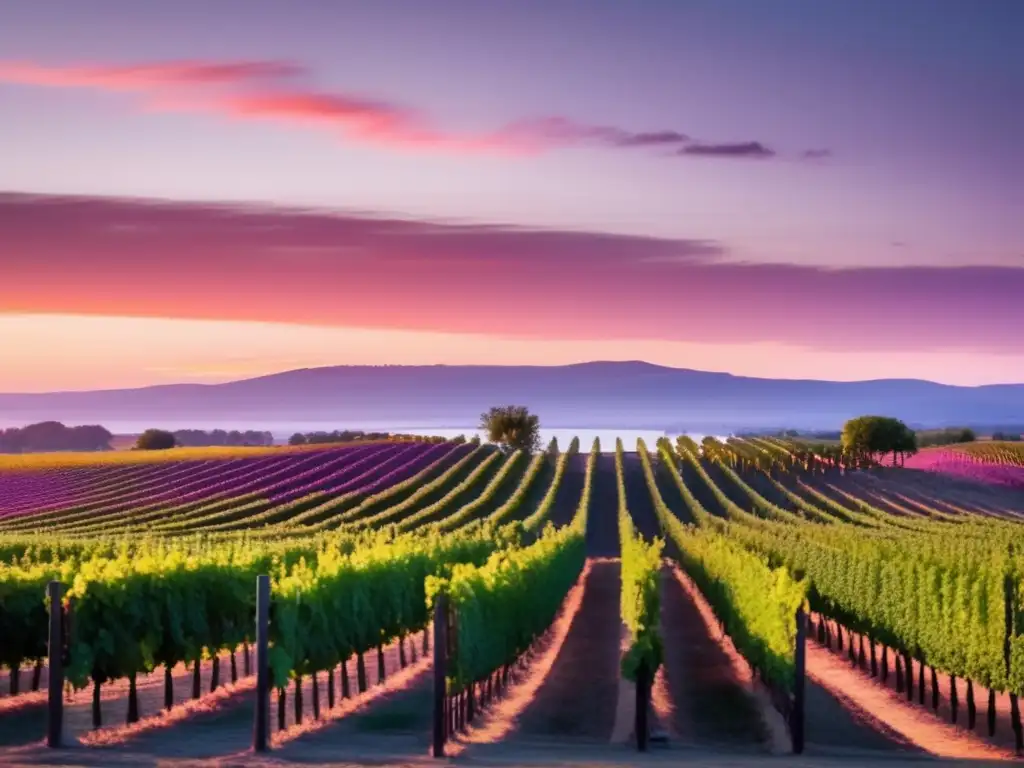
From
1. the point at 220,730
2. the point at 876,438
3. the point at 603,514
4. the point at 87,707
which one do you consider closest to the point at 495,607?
the point at 220,730

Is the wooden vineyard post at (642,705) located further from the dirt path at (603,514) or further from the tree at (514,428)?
the tree at (514,428)

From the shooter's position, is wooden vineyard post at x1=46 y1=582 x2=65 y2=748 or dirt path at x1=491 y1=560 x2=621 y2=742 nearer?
wooden vineyard post at x1=46 y1=582 x2=65 y2=748

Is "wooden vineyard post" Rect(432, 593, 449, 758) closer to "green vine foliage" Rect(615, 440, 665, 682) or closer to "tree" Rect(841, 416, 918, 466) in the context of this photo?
"green vine foliage" Rect(615, 440, 665, 682)

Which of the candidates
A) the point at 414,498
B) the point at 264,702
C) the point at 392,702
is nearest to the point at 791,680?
the point at 392,702

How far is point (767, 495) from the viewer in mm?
83312

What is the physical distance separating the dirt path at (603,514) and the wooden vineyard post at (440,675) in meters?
49.8

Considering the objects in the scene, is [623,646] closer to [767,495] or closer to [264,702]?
[264,702]

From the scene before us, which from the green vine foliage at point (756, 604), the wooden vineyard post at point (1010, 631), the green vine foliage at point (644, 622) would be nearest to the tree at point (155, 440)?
the green vine foliage at point (756, 604)

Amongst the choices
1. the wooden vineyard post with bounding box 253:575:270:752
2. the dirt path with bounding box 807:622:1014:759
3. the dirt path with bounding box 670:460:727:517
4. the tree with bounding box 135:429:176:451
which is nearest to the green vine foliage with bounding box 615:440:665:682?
the dirt path with bounding box 807:622:1014:759

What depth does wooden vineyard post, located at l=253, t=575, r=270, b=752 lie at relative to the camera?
1672cm

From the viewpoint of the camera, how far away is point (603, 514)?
259 ft

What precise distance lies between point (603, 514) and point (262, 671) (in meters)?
62.5

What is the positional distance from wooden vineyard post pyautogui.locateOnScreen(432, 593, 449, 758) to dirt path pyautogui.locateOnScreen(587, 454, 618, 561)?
4975 cm

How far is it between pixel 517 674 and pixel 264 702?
41.0 ft
